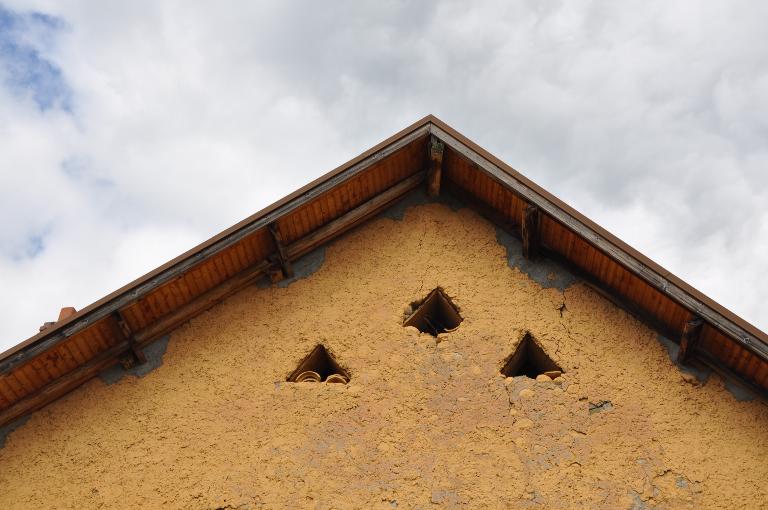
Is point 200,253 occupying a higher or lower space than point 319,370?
higher

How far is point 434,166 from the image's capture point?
26.4 feet

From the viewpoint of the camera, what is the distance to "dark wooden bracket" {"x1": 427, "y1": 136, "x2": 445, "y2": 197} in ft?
26.0

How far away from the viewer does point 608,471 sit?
5.60 m

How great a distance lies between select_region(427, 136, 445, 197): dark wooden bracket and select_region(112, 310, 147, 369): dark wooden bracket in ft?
12.3

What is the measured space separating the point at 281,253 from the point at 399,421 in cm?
235

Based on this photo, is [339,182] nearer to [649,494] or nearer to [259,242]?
[259,242]

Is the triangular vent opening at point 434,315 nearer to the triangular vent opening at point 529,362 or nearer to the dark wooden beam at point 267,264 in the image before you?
the triangular vent opening at point 529,362

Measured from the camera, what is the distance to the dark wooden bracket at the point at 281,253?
7.27 meters

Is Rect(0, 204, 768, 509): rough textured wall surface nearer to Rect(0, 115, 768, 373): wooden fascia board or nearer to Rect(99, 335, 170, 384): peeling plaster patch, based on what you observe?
Rect(99, 335, 170, 384): peeling plaster patch

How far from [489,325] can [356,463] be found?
194cm

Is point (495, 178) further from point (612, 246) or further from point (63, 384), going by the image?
point (63, 384)

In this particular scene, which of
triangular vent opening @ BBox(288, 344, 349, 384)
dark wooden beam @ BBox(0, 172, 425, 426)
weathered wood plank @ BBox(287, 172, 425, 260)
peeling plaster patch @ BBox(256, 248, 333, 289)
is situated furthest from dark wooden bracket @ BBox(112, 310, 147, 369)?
weathered wood plank @ BBox(287, 172, 425, 260)

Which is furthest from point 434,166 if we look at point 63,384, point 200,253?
point 63,384

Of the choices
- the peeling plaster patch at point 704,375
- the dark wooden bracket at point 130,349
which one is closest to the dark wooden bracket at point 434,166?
the peeling plaster patch at point 704,375
